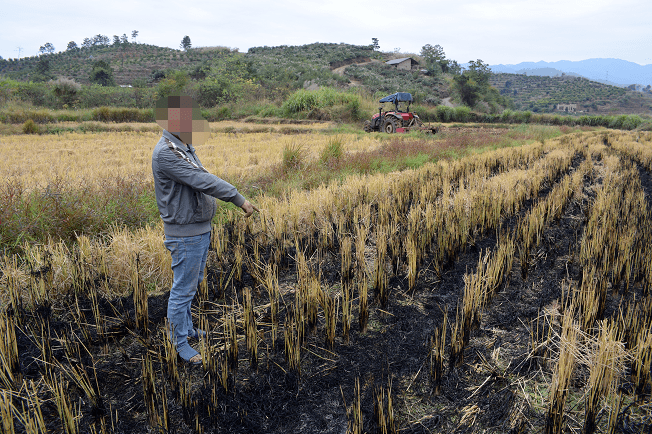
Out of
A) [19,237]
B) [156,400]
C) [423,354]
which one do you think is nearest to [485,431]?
[423,354]

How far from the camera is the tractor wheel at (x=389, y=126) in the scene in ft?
61.0

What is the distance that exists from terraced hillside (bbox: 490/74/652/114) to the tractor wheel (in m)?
49.3

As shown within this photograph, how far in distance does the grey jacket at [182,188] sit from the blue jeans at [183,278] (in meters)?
0.07

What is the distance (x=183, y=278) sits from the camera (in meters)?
2.46

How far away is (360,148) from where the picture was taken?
42.0ft

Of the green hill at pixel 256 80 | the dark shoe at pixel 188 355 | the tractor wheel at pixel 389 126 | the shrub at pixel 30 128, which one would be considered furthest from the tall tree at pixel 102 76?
the dark shoe at pixel 188 355

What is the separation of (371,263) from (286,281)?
3.28 ft

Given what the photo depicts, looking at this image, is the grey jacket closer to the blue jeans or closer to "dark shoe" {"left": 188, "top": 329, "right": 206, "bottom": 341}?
the blue jeans

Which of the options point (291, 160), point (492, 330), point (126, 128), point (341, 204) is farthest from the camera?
point (126, 128)

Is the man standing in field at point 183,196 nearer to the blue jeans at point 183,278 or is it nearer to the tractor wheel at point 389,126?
the blue jeans at point 183,278

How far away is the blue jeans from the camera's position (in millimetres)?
2419

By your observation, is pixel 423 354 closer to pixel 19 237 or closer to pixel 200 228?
pixel 200 228

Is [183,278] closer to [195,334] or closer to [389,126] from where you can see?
[195,334]

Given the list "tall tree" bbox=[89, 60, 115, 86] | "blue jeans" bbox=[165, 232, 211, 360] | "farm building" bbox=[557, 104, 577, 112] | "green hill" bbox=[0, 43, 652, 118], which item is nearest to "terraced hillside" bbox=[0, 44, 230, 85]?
"green hill" bbox=[0, 43, 652, 118]
